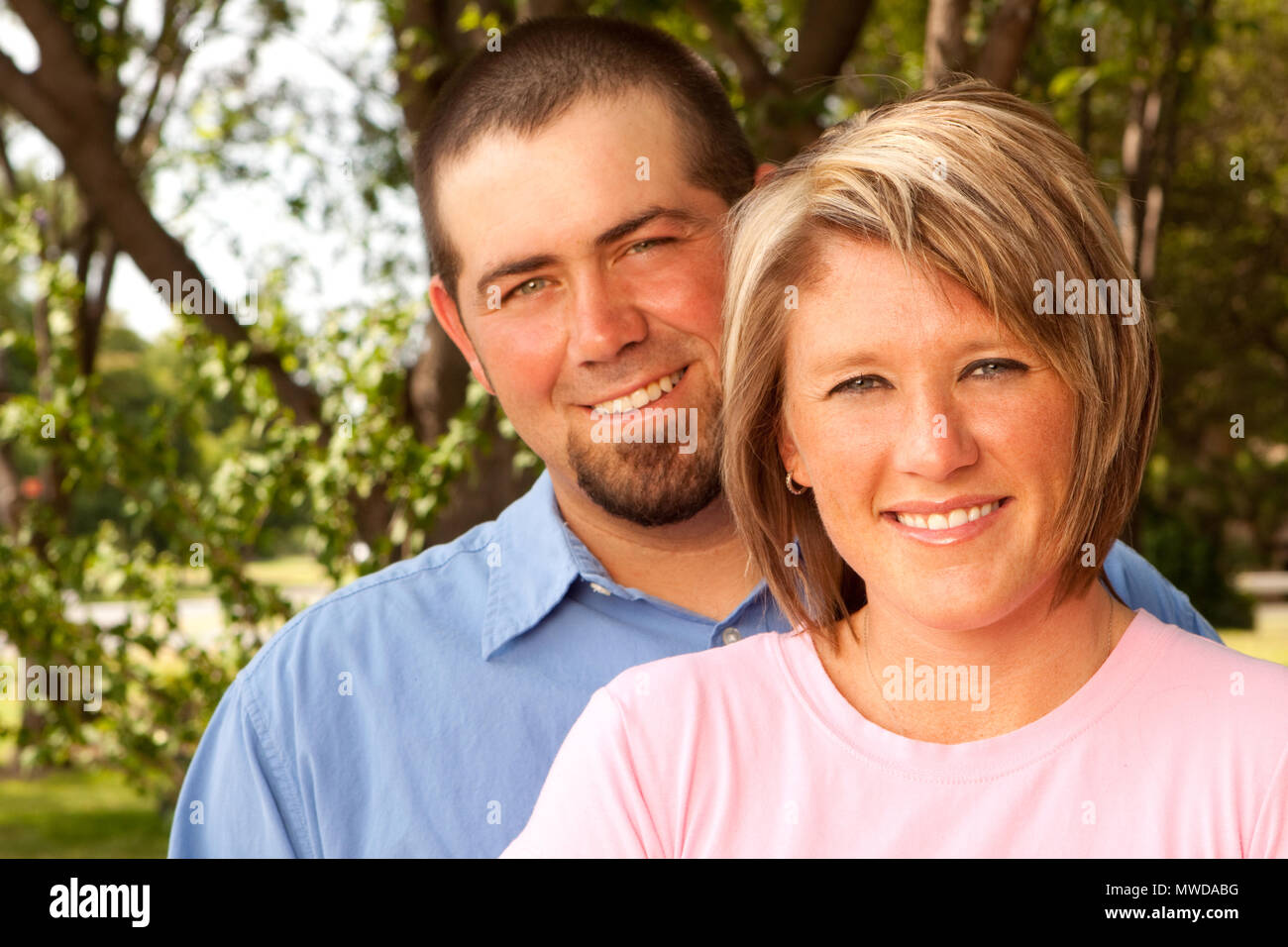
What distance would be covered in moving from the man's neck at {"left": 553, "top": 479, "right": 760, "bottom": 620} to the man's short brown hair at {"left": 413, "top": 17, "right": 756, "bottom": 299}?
0.63 m

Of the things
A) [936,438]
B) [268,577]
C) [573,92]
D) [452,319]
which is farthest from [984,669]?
[268,577]

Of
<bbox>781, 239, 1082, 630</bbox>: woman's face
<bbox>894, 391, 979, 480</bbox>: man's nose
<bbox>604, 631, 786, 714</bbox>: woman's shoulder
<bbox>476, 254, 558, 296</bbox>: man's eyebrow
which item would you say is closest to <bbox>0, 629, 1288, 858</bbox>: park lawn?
<bbox>476, 254, 558, 296</bbox>: man's eyebrow

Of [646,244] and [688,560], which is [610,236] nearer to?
[646,244]

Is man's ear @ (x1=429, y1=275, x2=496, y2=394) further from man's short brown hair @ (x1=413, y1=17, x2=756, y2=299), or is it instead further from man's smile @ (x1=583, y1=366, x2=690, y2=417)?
man's smile @ (x1=583, y1=366, x2=690, y2=417)

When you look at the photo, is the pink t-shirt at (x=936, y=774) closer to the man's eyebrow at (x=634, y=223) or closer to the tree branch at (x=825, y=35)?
the man's eyebrow at (x=634, y=223)

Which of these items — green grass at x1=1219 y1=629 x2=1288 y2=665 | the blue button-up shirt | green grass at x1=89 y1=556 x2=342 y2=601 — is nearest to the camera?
the blue button-up shirt

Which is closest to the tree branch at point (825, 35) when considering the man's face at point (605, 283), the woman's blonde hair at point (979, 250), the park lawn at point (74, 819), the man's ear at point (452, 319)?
the man's ear at point (452, 319)

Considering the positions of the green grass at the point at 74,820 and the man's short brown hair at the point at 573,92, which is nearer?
the man's short brown hair at the point at 573,92

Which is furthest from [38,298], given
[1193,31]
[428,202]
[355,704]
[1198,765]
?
[1198,765]

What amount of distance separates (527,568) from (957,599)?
988mm

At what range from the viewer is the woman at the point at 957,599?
1700 millimetres

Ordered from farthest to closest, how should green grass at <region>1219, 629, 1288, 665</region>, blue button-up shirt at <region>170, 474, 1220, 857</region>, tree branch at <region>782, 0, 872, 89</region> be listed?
green grass at <region>1219, 629, 1288, 665</region>
tree branch at <region>782, 0, 872, 89</region>
blue button-up shirt at <region>170, 474, 1220, 857</region>

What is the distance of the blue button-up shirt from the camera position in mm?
A: 2293

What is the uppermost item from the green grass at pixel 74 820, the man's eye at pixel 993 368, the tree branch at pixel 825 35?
the tree branch at pixel 825 35
